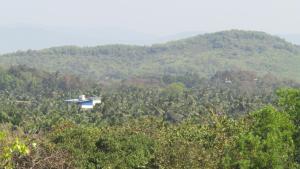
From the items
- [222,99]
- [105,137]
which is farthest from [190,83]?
[105,137]

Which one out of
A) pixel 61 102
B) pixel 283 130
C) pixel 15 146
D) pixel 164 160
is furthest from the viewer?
pixel 61 102

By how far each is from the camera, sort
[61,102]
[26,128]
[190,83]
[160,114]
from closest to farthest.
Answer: [26,128] → [160,114] → [61,102] → [190,83]

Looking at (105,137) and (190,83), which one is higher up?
(105,137)

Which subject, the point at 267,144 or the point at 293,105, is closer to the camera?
the point at 267,144

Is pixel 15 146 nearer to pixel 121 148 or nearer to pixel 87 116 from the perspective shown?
pixel 121 148

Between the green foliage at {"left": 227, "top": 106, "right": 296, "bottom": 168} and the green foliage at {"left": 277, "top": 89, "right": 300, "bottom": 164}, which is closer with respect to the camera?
the green foliage at {"left": 227, "top": 106, "right": 296, "bottom": 168}

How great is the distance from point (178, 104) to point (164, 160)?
64673mm

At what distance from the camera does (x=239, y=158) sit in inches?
1003

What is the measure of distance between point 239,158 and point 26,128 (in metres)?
42.5

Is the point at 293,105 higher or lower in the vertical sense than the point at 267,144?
higher

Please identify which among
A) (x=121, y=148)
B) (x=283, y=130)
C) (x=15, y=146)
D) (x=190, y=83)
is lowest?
(x=190, y=83)

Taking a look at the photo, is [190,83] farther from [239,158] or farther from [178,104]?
[239,158]

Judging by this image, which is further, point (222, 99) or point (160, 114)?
point (222, 99)

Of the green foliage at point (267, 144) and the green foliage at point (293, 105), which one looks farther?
the green foliage at point (293, 105)
